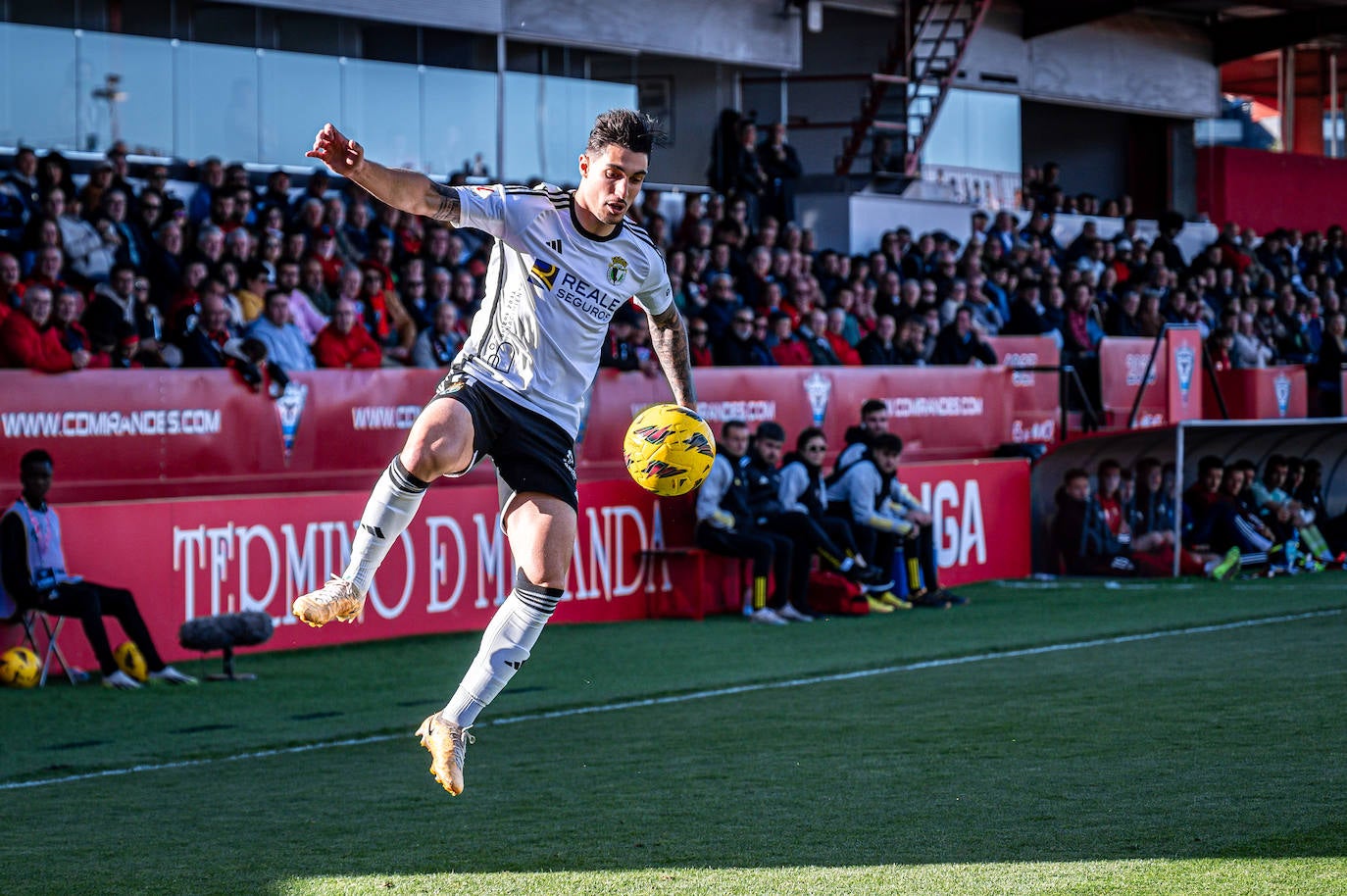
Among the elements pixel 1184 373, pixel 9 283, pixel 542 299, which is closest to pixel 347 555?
pixel 9 283

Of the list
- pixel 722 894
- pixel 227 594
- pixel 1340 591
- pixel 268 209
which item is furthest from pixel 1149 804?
pixel 268 209

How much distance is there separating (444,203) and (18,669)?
7.18m

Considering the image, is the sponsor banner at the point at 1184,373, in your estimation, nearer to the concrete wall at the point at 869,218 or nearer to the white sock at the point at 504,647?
the concrete wall at the point at 869,218

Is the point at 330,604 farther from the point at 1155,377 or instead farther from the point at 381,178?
the point at 1155,377

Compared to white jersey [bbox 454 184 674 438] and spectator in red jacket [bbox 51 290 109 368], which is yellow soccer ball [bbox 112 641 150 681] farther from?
white jersey [bbox 454 184 674 438]

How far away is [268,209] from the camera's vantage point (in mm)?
17047

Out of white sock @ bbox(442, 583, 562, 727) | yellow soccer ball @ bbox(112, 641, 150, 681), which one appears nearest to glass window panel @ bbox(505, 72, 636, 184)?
yellow soccer ball @ bbox(112, 641, 150, 681)

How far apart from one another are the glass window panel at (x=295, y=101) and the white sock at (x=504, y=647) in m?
14.9

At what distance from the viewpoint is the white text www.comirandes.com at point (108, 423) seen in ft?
43.8

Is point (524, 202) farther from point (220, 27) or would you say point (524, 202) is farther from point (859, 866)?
point (220, 27)

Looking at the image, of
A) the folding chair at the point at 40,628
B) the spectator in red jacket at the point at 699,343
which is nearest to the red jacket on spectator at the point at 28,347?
the folding chair at the point at 40,628

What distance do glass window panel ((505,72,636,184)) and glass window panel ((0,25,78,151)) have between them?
5.87 meters

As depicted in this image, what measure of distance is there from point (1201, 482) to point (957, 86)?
13.9 meters

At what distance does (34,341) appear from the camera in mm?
13430
